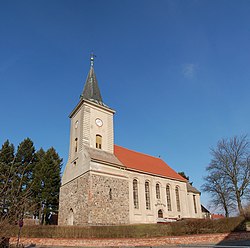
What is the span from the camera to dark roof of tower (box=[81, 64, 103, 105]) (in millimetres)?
28641

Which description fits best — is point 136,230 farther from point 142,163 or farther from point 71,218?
point 142,163

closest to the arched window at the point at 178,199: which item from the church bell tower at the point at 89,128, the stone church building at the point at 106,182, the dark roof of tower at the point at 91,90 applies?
the stone church building at the point at 106,182

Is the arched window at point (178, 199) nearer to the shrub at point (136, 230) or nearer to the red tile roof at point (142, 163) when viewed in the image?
the red tile roof at point (142, 163)

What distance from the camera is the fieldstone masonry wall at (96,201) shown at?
67.5 feet

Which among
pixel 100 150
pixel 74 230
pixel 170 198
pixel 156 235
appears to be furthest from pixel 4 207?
pixel 170 198

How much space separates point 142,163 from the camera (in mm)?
28969

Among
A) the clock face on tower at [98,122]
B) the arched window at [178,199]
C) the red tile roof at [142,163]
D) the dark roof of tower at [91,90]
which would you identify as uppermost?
the dark roof of tower at [91,90]

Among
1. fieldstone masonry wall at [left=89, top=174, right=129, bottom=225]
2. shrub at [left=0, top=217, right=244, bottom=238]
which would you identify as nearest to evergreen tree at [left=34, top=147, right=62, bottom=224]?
fieldstone masonry wall at [left=89, top=174, right=129, bottom=225]

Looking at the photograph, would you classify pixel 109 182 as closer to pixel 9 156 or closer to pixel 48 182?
pixel 48 182

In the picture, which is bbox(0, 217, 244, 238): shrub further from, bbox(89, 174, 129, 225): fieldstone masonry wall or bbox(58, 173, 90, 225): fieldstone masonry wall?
bbox(58, 173, 90, 225): fieldstone masonry wall

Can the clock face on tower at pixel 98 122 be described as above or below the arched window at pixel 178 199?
above

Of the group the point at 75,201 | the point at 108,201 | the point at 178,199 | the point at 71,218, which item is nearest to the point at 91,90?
the point at 75,201

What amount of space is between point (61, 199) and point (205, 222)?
16.2 metres

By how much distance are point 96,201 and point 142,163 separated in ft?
31.2
